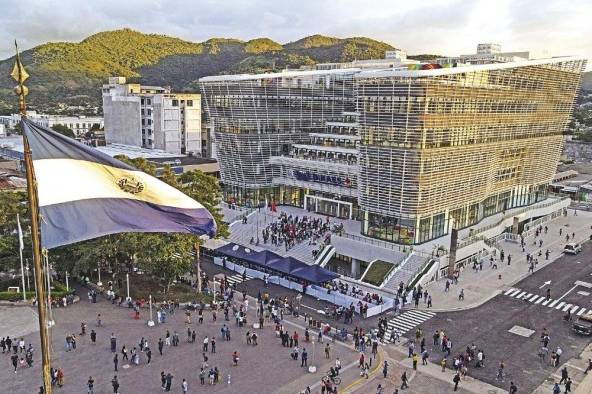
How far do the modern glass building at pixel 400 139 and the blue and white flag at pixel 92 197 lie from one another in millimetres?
43658

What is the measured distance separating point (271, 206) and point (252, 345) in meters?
39.9

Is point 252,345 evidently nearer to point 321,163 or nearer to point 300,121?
point 321,163

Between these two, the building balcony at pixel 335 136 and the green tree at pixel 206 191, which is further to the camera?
the building balcony at pixel 335 136

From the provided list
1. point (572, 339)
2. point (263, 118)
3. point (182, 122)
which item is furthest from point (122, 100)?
point (572, 339)

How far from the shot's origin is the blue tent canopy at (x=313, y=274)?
4822 cm

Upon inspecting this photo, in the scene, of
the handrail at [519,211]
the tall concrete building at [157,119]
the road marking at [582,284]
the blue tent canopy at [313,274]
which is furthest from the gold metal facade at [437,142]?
the tall concrete building at [157,119]

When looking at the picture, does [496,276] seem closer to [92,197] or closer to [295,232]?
[295,232]

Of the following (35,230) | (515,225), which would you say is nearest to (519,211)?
(515,225)

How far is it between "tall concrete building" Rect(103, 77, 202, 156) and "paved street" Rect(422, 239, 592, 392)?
8618 cm

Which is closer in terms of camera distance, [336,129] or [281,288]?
[281,288]

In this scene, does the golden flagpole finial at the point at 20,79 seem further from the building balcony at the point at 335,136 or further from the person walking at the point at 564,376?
the building balcony at the point at 335,136

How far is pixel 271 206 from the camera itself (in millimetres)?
77312

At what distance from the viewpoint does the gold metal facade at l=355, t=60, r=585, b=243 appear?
2200 inches

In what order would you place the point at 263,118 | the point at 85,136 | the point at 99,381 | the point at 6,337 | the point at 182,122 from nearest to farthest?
the point at 99,381, the point at 6,337, the point at 263,118, the point at 182,122, the point at 85,136
